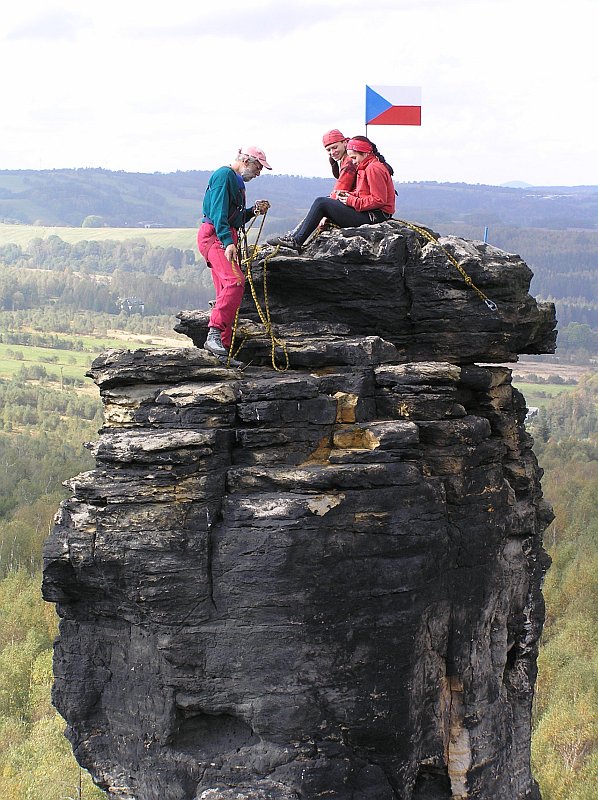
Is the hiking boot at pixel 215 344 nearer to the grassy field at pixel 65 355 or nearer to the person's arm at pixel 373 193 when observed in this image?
the person's arm at pixel 373 193

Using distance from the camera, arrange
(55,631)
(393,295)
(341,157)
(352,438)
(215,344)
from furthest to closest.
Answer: (55,631), (341,157), (393,295), (215,344), (352,438)

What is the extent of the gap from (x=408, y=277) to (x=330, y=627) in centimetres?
775

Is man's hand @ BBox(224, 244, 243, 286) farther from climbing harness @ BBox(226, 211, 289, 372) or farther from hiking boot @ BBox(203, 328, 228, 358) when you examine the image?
hiking boot @ BBox(203, 328, 228, 358)

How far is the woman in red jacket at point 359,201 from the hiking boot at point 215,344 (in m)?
2.76

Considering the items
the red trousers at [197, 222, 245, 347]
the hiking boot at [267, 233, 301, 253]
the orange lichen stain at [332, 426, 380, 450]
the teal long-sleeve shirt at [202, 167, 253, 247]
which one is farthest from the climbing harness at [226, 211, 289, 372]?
the orange lichen stain at [332, 426, 380, 450]

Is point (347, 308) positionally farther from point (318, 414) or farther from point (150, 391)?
point (150, 391)

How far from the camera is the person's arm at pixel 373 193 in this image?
2295cm

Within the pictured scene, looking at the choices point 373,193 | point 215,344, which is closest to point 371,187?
point 373,193

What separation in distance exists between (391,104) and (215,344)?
24.8 ft

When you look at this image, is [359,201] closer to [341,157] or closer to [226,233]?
[341,157]

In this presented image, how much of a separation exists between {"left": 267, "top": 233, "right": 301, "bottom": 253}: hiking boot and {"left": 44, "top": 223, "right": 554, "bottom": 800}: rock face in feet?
7.73

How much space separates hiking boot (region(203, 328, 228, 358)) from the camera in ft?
70.5

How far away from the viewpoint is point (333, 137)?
23359 mm

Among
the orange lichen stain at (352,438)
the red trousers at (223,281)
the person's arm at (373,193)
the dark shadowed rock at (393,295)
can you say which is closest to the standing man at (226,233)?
the red trousers at (223,281)
